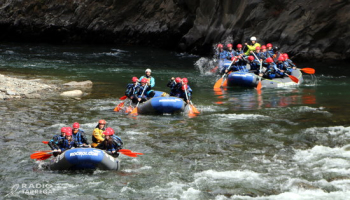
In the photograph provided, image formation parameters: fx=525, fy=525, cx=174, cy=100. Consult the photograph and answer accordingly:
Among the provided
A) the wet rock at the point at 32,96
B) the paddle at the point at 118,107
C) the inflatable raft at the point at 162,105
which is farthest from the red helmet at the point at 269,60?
the wet rock at the point at 32,96

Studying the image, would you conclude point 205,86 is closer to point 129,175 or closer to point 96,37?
point 129,175

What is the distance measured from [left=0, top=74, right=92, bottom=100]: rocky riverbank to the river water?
0.74 m

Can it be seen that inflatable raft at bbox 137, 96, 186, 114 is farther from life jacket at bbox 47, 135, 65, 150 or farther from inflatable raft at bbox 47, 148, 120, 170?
inflatable raft at bbox 47, 148, 120, 170

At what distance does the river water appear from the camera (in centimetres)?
1020

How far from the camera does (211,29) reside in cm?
3703

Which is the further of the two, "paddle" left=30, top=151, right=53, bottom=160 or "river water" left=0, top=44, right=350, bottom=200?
"paddle" left=30, top=151, right=53, bottom=160

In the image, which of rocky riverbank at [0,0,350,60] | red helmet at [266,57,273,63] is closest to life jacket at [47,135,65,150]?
red helmet at [266,57,273,63]

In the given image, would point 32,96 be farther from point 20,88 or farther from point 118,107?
point 118,107

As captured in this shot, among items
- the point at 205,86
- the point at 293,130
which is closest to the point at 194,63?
the point at 205,86

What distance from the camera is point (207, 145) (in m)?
13.3

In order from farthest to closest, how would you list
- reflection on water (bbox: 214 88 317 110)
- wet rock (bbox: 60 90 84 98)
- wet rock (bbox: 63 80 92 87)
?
wet rock (bbox: 63 80 92 87), wet rock (bbox: 60 90 84 98), reflection on water (bbox: 214 88 317 110)

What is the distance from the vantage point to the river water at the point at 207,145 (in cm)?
1020

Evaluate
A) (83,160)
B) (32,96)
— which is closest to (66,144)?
(83,160)

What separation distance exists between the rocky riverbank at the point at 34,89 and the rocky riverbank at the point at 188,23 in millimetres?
13291
